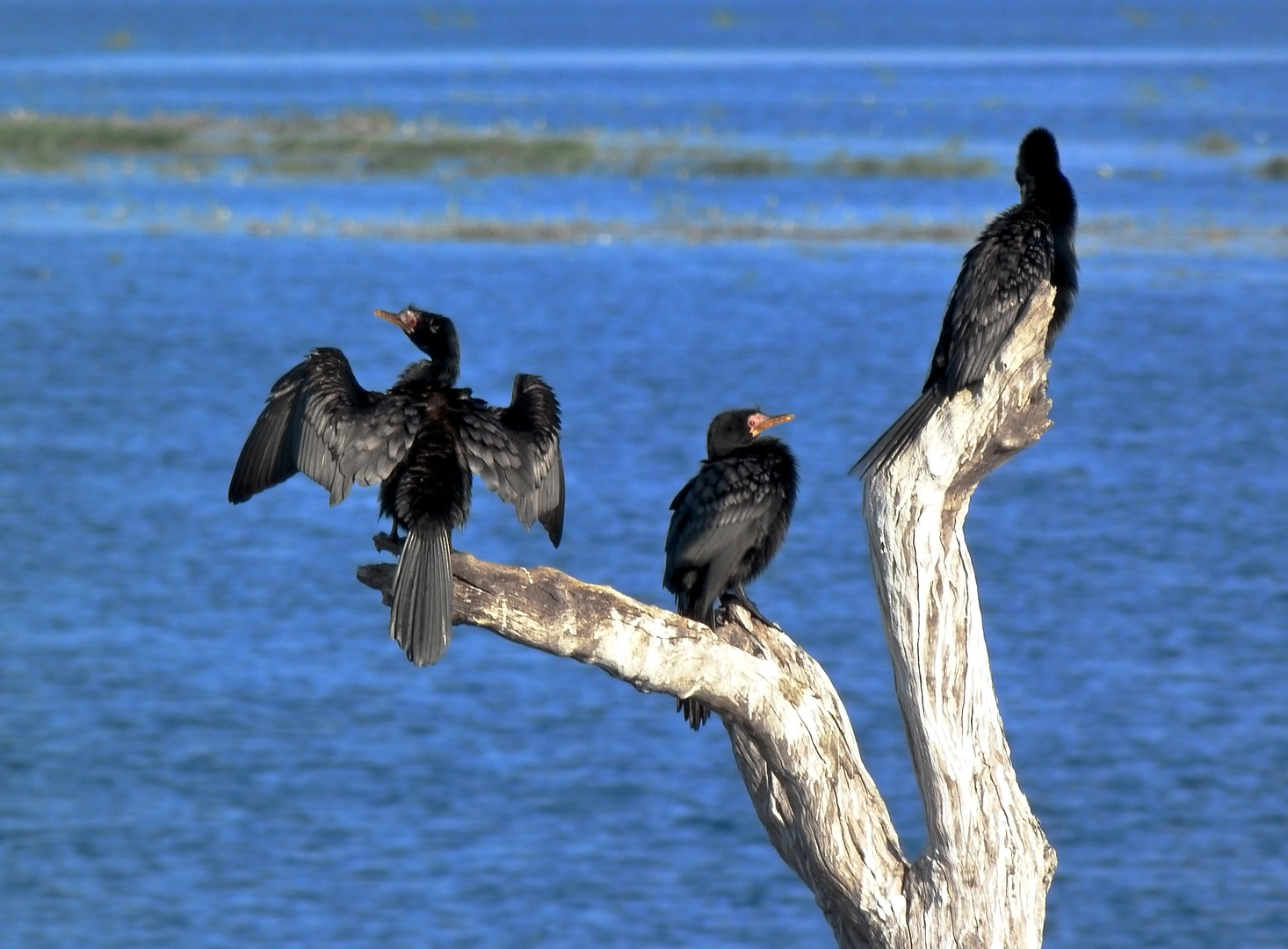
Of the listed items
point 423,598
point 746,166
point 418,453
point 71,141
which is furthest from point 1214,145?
point 423,598

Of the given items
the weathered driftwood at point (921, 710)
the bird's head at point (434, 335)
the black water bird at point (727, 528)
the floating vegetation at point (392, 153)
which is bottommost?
the weathered driftwood at point (921, 710)

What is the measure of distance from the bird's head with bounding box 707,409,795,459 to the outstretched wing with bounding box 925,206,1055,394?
27.1 inches

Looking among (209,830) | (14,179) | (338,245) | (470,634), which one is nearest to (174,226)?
(338,245)

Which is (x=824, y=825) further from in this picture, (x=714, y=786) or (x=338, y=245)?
(x=338, y=245)

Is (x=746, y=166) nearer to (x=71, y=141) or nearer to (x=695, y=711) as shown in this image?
(x=71, y=141)

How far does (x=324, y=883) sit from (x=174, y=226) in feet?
77.8

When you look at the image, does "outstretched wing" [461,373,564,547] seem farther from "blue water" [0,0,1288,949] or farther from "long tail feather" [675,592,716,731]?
"blue water" [0,0,1288,949]

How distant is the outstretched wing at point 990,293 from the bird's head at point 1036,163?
286mm

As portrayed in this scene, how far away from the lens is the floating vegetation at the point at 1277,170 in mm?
35469

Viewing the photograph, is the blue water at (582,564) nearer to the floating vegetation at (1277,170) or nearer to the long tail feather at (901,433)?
the floating vegetation at (1277,170)

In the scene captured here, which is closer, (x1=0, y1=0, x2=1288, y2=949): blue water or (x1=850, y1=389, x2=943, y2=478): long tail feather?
(x1=850, y1=389, x2=943, y2=478): long tail feather

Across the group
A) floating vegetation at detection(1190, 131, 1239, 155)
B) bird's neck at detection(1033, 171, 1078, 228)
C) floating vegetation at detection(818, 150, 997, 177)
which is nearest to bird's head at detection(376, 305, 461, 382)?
bird's neck at detection(1033, 171, 1078, 228)

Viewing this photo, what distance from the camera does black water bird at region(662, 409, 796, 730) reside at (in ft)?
20.1

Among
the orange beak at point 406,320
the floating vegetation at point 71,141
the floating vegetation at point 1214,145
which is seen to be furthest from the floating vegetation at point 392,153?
the orange beak at point 406,320
